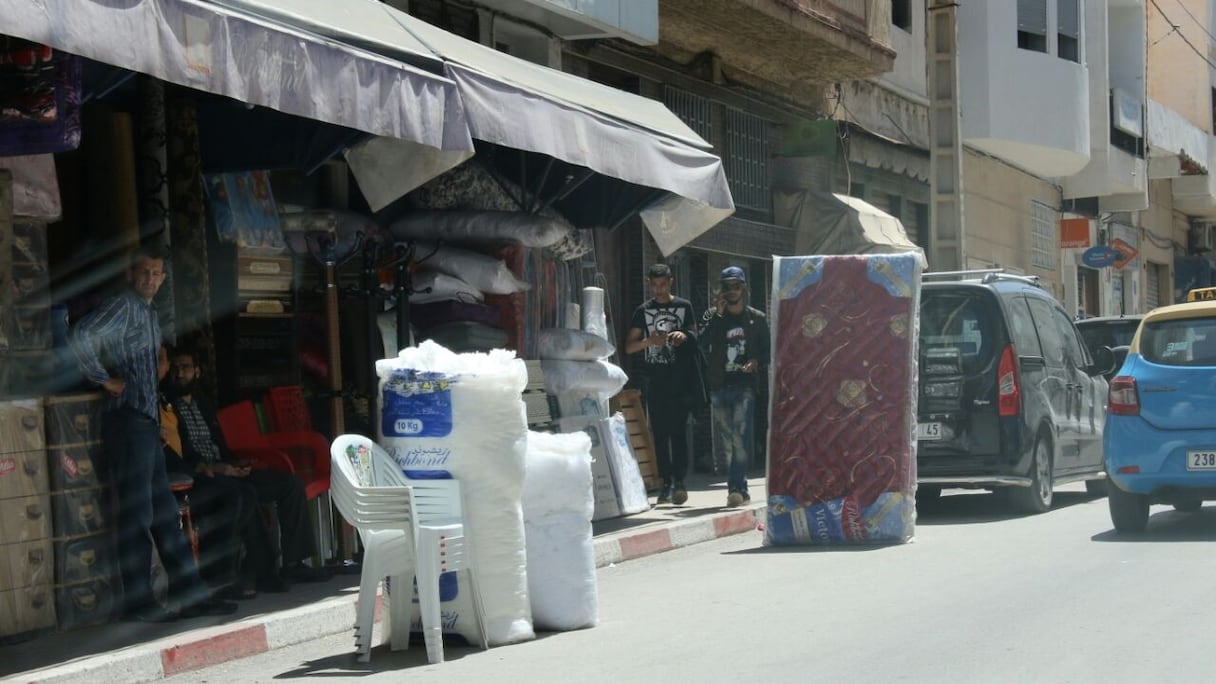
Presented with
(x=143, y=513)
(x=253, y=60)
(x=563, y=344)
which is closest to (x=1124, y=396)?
(x=563, y=344)

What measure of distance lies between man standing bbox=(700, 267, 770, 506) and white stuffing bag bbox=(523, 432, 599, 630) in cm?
505

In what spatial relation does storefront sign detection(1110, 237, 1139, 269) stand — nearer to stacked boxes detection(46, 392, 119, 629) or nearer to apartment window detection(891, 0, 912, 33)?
apartment window detection(891, 0, 912, 33)

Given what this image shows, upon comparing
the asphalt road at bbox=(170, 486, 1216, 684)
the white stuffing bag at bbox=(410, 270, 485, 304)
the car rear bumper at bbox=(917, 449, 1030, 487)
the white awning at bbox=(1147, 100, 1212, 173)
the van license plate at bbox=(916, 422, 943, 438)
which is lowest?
the asphalt road at bbox=(170, 486, 1216, 684)

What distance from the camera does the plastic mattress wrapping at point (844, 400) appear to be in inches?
452


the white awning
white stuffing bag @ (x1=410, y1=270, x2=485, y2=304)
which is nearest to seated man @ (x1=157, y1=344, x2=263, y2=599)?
white stuffing bag @ (x1=410, y1=270, x2=485, y2=304)

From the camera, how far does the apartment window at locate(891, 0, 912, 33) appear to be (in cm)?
2517

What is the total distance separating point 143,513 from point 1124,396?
6835 millimetres

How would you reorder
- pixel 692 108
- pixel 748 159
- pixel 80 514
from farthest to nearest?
pixel 748 159, pixel 692 108, pixel 80 514

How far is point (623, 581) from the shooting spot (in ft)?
33.8

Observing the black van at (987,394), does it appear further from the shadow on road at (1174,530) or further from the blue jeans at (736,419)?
the blue jeans at (736,419)

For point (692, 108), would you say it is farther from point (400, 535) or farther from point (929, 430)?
point (400, 535)

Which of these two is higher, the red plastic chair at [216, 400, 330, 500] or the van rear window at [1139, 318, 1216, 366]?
the van rear window at [1139, 318, 1216, 366]

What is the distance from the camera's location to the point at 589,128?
1086 cm

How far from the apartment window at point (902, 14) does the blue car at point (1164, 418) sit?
45.9 ft
